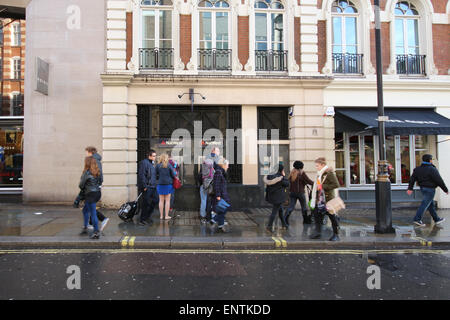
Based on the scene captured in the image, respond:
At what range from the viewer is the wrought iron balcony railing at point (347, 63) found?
486 inches

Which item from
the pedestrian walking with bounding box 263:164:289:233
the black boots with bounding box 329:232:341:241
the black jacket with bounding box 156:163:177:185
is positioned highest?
the black jacket with bounding box 156:163:177:185

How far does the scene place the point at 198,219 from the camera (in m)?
9.42

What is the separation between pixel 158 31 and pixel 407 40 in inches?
383

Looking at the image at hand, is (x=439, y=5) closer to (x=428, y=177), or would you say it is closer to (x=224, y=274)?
(x=428, y=177)

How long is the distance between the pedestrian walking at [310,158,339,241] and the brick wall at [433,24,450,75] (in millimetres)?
8982

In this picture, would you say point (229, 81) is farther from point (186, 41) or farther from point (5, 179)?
point (5, 179)

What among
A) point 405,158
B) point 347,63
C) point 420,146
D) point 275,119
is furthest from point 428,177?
point 347,63

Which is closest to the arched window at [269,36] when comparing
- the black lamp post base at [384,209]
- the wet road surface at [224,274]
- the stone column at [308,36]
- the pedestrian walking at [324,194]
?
the stone column at [308,36]

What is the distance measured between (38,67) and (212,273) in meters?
9.48

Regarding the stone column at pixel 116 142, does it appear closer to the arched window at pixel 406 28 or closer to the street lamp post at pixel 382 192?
the street lamp post at pixel 382 192

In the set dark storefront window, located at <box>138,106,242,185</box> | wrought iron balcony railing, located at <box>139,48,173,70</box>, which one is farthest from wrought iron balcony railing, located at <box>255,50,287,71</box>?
wrought iron balcony railing, located at <box>139,48,173,70</box>

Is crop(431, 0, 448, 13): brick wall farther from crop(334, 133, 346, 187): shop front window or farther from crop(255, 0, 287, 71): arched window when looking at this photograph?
crop(334, 133, 346, 187): shop front window

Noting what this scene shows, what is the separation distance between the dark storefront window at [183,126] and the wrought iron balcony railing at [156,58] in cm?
151

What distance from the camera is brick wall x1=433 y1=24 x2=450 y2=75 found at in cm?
1245
